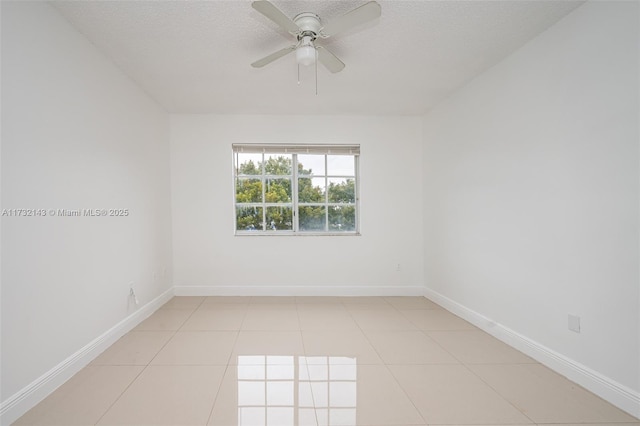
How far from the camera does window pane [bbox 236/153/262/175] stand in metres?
4.27

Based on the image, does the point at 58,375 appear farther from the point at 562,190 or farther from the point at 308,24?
the point at 562,190

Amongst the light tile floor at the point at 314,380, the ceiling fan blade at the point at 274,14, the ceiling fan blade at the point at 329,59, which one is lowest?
the light tile floor at the point at 314,380

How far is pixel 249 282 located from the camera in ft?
13.8

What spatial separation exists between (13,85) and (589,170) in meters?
3.51

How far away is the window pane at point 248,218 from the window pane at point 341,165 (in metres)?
1.16

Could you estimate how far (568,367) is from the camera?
2.15 metres

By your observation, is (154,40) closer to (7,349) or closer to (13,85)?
(13,85)

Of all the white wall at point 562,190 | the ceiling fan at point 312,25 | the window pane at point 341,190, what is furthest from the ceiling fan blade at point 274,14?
the window pane at point 341,190

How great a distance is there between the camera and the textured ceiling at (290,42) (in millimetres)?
2037

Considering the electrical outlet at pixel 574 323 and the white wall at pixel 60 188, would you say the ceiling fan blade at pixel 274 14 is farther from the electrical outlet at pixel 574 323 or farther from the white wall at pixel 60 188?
the electrical outlet at pixel 574 323

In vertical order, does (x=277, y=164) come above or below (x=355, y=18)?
below

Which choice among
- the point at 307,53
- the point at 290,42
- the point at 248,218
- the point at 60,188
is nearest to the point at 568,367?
the point at 307,53

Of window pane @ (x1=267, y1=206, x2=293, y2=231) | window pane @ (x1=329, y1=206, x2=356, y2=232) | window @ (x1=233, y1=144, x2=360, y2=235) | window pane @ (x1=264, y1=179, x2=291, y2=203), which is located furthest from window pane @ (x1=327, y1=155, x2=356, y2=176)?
window pane @ (x1=267, y1=206, x2=293, y2=231)

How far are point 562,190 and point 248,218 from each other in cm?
345
